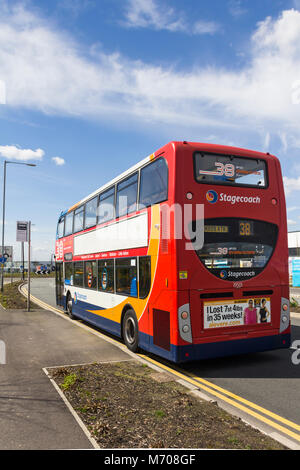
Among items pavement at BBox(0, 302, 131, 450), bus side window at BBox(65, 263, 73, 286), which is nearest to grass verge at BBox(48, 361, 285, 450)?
pavement at BBox(0, 302, 131, 450)

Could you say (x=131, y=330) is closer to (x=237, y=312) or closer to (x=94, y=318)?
(x=237, y=312)

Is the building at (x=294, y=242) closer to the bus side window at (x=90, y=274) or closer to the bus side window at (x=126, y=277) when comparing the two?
the bus side window at (x=90, y=274)

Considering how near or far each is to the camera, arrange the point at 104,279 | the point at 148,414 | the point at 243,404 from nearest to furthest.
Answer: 1. the point at 148,414
2. the point at 243,404
3. the point at 104,279

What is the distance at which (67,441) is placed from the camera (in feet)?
13.0

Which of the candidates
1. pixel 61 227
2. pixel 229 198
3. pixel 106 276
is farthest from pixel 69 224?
pixel 229 198

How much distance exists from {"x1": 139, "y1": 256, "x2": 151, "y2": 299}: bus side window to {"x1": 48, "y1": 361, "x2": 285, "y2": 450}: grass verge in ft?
5.50

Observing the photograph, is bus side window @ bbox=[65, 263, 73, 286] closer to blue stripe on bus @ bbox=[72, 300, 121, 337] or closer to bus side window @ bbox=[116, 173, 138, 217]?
blue stripe on bus @ bbox=[72, 300, 121, 337]

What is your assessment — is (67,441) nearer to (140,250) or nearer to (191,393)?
(191,393)

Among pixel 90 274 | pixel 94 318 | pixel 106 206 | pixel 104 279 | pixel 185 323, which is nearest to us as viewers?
pixel 185 323

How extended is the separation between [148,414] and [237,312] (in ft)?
9.61

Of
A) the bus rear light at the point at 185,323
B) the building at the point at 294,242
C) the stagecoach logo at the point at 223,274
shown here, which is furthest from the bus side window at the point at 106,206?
the building at the point at 294,242

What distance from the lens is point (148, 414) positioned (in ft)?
15.3

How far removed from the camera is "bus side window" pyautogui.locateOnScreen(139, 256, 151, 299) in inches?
298

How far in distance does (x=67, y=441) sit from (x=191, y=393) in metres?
2.17
